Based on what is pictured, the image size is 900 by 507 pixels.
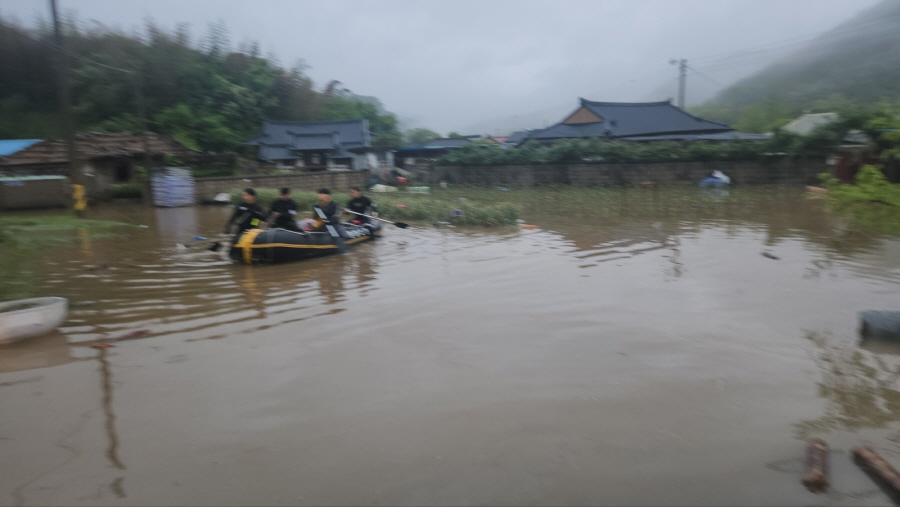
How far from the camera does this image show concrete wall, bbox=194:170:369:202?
78.7 ft

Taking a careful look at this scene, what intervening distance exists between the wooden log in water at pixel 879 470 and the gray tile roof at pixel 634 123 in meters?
29.2

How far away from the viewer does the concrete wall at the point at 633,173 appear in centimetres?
2431

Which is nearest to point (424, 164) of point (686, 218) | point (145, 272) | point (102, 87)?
point (102, 87)

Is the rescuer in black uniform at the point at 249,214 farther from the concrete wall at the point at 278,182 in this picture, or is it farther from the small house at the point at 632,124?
the small house at the point at 632,124

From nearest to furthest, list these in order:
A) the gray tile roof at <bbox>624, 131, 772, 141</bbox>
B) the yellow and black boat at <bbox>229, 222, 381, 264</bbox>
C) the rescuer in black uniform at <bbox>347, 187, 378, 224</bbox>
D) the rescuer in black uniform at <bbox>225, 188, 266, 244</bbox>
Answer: the yellow and black boat at <bbox>229, 222, 381, 264</bbox>
the rescuer in black uniform at <bbox>225, 188, 266, 244</bbox>
the rescuer in black uniform at <bbox>347, 187, 378, 224</bbox>
the gray tile roof at <bbox>624, 131, 772, 141</bbox>

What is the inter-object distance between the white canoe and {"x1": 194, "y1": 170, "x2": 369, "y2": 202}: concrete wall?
18152 millimetres

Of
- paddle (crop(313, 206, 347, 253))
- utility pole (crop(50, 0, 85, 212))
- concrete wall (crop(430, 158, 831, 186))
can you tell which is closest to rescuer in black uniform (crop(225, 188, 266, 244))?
paddle (crop(313, 206, 347, 253))

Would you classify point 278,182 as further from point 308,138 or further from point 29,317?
point 29,317

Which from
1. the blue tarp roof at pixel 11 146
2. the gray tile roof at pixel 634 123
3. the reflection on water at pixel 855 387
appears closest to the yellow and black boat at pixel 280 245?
the reflection on water at pixel 855 387

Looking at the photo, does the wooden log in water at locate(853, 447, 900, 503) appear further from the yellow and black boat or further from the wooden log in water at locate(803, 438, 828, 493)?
the yellow and black boat

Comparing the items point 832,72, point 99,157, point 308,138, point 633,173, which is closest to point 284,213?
point 99,157

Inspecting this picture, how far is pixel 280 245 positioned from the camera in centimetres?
1052

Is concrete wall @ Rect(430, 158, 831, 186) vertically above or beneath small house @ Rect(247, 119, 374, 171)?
beneath

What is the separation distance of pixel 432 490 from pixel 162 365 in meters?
3.33
